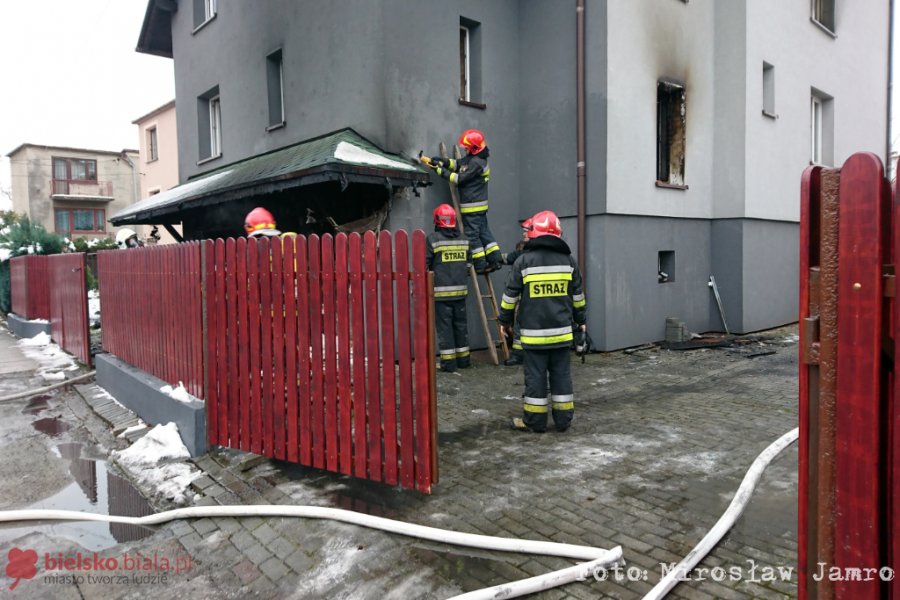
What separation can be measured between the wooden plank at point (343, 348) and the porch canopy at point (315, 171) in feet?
9.80

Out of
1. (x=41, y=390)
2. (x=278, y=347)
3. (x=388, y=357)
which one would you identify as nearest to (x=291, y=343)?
(x=278, y=347)

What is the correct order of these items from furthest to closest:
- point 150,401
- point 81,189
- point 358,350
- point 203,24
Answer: point 81,189, point 203,24, point 150,401, point 358,350

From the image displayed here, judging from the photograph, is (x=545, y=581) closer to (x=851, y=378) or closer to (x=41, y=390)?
(x=851, y=378)

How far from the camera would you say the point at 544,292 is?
17.0ft

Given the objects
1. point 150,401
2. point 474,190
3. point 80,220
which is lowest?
point 150,401

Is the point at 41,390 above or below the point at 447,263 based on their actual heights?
below

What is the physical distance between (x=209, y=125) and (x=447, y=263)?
786cm

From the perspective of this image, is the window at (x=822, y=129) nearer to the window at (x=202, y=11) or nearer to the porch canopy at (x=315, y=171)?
the porch canopy at (x=315, y=171)

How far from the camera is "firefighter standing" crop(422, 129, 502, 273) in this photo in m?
8.16

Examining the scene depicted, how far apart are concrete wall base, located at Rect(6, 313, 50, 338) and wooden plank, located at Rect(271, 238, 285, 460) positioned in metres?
10.2

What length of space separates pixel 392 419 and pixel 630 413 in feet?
9.88

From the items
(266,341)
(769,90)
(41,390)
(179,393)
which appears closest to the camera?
(266,341)

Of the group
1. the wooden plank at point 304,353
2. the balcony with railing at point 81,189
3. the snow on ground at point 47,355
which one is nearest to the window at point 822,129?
the wooden plank at point 304,353

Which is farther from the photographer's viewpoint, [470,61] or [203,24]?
[203,24]
